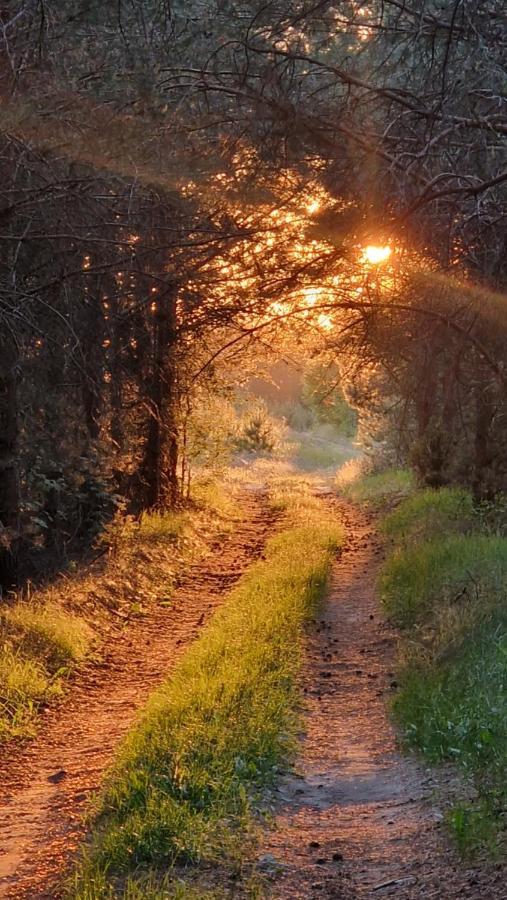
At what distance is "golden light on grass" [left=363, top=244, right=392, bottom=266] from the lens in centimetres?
744

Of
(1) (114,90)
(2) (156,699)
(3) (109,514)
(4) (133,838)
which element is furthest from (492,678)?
(3) (109,514)

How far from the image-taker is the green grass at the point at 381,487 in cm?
2438

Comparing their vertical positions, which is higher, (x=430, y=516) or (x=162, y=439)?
(x=162, y=439)

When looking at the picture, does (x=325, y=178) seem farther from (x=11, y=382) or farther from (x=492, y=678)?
(x=11, y=382)

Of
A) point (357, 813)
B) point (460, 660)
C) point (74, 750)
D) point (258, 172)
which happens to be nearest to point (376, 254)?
point (258, 172)

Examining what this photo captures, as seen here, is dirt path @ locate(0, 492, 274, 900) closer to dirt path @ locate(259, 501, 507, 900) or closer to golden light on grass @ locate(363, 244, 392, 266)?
dirt path @ locate(259, 501, 507, 900)

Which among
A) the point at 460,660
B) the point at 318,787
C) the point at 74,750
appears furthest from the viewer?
the point at 460,660

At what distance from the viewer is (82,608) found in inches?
424

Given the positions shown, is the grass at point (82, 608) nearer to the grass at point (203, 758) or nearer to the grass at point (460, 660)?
the grass at point (203, 758)

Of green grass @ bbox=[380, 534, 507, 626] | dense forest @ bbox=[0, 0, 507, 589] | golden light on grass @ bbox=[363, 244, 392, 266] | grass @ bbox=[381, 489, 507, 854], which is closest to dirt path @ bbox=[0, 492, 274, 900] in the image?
dense forest @ bbox=[0, 0, 507, 589]

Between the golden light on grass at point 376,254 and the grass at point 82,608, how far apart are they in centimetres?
494

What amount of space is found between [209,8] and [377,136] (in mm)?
1647

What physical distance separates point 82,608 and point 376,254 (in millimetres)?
5638

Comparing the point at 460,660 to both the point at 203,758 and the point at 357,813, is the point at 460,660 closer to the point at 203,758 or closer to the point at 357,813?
the point at 357,813
